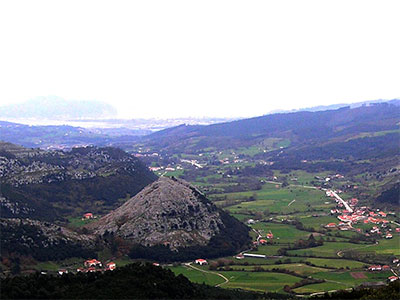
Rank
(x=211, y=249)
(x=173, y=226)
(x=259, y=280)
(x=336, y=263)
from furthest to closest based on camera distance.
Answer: (x=173, y=226), (x=211, y=249), (x=336, y=263), (x=259, y=280)

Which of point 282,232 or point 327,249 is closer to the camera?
point 327,249

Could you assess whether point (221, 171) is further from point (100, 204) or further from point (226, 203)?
point (100, 204)

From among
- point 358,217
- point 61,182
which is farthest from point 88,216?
point 358,217

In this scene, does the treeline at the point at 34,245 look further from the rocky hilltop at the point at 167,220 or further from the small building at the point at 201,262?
the small building at the point at 201,262

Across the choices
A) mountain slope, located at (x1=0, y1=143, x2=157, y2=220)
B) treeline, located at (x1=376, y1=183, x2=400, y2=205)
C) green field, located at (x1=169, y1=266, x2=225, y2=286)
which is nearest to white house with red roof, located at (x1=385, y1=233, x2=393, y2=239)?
treeline, located at (x1=376, y1=183, x2=400, y2=205)

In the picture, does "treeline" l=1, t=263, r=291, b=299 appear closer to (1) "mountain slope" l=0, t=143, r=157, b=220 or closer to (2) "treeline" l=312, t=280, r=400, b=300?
(2) "treeline" l=312, t=280, r=400, b=300

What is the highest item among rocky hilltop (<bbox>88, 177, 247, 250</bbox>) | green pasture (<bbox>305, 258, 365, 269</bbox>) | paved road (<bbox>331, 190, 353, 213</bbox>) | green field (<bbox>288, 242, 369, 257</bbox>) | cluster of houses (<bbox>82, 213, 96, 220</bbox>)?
rocky hilltop (<bbox>88, 177, 247, 250</bbox>)

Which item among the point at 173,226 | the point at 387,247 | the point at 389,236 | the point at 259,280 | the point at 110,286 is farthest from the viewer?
the point at 389,236

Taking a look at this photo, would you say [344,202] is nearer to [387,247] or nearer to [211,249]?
[387,247]
